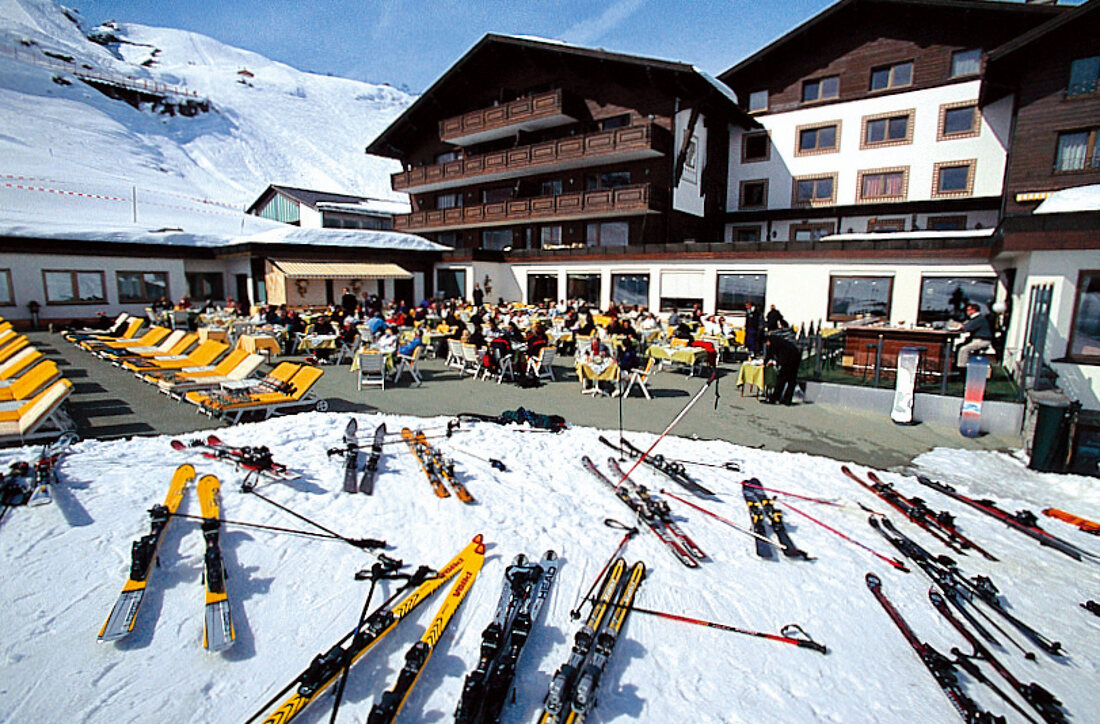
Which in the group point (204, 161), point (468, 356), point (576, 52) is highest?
point (204, 161)

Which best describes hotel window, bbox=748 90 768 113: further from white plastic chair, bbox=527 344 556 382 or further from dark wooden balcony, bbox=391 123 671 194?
white plastic chair, bbox=527 344 556 382

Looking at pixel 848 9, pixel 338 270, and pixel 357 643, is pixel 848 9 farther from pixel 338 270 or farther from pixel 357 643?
pixel 357 643

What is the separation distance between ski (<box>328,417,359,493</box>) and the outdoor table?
15.6ft

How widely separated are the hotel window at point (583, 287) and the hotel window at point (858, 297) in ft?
29.3

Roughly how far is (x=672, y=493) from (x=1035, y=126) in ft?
69.5

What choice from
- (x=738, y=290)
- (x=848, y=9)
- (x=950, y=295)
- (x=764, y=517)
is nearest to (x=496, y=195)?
(x=738, y=290)

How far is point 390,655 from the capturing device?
3432mm

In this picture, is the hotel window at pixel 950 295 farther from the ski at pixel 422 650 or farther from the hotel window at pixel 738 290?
the ski at pixel 422 650

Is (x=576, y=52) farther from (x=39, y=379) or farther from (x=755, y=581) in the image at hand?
(x=755, y=581)

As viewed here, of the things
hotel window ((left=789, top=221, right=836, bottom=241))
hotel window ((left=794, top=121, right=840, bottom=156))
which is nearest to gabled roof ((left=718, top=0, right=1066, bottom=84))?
hotel window ((left=794, top=121, right=840, bottom=156))

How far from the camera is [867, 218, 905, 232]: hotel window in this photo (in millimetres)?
23453

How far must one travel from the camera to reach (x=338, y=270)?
24328 mm

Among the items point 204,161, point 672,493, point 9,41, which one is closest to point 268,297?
point 672,493

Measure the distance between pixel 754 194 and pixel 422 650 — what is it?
27207 mm
